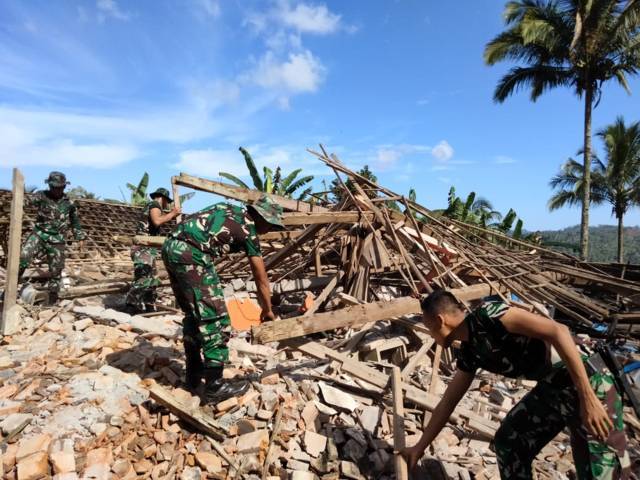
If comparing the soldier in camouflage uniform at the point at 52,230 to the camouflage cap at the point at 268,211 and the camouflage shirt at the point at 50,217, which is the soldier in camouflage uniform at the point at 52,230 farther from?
the camouflage cap at the point at 268,211

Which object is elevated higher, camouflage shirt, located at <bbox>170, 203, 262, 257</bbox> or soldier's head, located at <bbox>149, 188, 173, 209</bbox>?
soldier's head, located at <bbox>149, 188, 173, 209</bbox>

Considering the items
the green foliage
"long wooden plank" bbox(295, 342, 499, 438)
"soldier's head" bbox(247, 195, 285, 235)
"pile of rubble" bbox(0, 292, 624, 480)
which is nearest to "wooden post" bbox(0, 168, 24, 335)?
"pile of rubble" bbox(0, 292, 624, 480)

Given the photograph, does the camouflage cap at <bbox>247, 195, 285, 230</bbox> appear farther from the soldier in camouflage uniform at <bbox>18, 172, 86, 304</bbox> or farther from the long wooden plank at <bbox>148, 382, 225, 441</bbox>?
the soldier in camouflage uniform at <bbox>18, 172, 86, 304</bbox>

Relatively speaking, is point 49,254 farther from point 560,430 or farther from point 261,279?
point 560,430

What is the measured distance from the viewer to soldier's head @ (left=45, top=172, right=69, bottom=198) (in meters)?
5.40

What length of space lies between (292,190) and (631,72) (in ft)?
47.2

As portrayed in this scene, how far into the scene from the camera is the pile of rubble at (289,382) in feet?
8.78

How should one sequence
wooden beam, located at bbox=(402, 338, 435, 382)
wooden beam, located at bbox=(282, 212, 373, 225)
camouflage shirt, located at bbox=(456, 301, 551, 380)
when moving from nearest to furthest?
camouflage shirt, located at bbox=(456, 301, 551, 380), wooden beam, located at bbox=(402, 338, 435, 382), wooden beam, located at bbox=(282, 212, 373, 225)

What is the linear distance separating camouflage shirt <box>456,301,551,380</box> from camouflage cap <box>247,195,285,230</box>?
5.63 ft

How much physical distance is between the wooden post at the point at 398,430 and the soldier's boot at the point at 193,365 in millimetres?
1617

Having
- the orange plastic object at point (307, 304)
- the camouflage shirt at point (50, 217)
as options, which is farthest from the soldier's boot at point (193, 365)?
the camouflage shirt at point (50, 217)

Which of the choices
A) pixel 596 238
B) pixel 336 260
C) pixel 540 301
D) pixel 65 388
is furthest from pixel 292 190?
pixel 596 238

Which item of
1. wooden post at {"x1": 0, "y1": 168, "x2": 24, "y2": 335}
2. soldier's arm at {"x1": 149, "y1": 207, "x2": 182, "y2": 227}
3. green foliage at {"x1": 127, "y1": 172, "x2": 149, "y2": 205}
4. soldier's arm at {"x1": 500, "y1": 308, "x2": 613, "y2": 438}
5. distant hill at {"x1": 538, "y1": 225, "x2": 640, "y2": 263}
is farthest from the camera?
distant hill at {"x1": 538, "y1": 225, "x2": 640, "y2": 263}

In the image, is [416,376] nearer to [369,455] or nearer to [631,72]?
[369,455]
